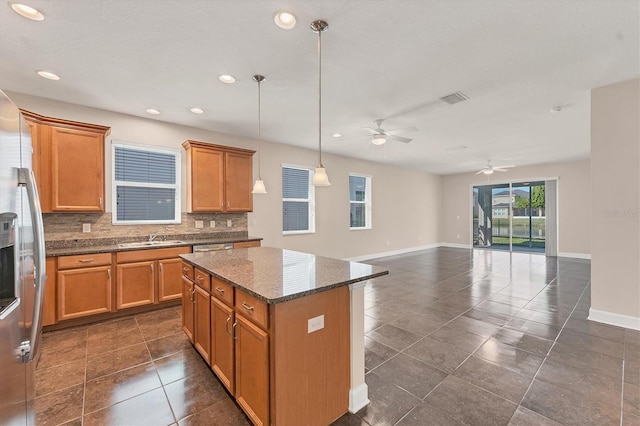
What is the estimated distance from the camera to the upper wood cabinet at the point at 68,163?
3159mm

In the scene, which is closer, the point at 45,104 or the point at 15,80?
the point at 15,80

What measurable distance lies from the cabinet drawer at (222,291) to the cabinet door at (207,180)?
8.33ft

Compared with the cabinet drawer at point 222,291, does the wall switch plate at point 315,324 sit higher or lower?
lower

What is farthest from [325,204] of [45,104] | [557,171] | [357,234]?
[557,171]

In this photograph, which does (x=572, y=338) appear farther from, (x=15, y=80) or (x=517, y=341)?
(x=15, y=80)

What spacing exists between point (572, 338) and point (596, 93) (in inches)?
112

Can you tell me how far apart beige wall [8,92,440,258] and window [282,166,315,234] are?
176 millimetres

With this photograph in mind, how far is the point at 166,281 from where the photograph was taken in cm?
376

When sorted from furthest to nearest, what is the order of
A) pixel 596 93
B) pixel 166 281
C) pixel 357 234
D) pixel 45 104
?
pixel 357 234 → pixel 166 281 → pixel 45 104 → pixel 596 93

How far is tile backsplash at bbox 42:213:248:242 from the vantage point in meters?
3.50

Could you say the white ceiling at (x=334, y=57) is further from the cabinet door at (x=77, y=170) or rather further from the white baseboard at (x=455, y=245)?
the white baseboard at (x=455, y=245)

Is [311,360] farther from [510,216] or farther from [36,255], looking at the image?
[510,216]

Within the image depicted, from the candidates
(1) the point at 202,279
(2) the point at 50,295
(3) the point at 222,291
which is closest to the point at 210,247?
(2) the point at 50,295

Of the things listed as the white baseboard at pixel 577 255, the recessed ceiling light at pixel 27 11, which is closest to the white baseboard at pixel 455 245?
the white baseboard at pixel 577 255
